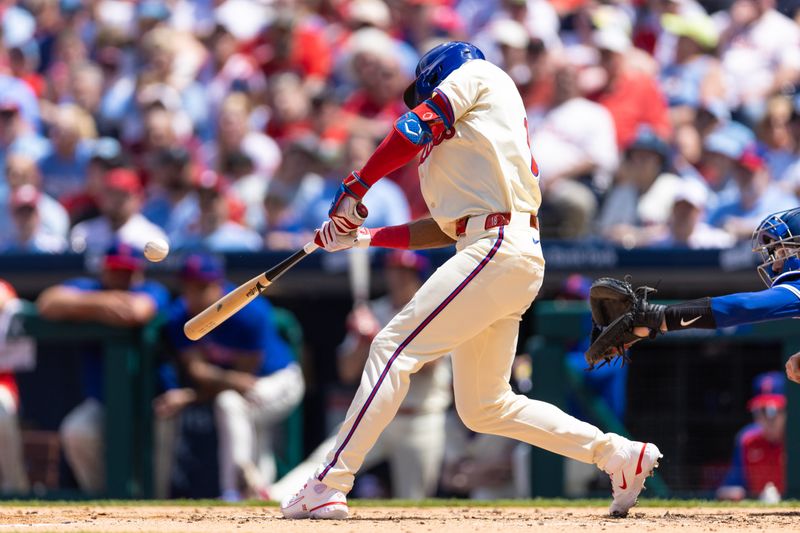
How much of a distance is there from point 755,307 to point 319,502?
1716mm

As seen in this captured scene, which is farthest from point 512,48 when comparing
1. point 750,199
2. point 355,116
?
point 750,199

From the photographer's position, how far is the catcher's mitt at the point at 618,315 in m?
5.07

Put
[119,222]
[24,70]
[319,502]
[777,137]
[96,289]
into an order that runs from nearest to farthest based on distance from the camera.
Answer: [319,502] < [96,289] < [777,137] < [119,222] < [24,70]

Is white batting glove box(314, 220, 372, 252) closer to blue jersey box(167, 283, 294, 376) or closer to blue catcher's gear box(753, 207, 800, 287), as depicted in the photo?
blue catcher's gear box(753, 207, 800, 287)

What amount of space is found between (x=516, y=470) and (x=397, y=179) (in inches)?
93.7

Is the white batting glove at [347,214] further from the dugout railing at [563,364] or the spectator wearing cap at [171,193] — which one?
the spectator wearing cap at [171,193]

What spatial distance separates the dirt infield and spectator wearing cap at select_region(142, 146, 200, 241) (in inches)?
148

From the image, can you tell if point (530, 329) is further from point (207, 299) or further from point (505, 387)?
point (505, 387)

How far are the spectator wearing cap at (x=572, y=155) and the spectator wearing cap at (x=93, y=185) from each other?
9.54 ft

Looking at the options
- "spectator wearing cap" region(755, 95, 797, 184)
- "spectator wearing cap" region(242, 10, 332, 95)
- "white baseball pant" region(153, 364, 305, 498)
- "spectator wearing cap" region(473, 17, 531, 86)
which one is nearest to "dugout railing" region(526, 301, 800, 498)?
"white baseball pant" region(153, 364, 305, 498)

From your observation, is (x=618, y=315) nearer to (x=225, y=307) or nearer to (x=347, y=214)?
(x=347, y=214)

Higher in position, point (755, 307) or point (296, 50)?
point (296, 50)

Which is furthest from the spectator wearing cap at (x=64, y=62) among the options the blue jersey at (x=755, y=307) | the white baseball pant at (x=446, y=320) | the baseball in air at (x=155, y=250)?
the blue jersey at (x=755, y=307)

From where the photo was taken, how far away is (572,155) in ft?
30.8
